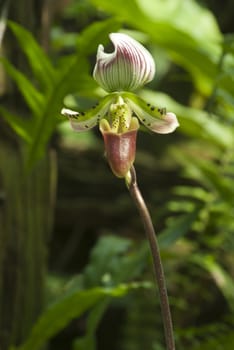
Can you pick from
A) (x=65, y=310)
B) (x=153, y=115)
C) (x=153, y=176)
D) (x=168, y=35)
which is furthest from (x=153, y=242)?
(x=153, y=176)

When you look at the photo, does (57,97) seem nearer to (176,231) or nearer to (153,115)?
(176,231)

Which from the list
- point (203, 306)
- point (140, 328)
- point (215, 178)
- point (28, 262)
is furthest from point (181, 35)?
point (203, 306)

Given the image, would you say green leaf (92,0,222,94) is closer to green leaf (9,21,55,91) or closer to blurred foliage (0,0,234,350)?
blurred foliage (0,0,234,350)

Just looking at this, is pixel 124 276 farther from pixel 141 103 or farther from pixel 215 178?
pixel 141 103

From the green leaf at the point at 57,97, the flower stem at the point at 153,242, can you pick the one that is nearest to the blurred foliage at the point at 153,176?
the green leaf at the point at 57,97

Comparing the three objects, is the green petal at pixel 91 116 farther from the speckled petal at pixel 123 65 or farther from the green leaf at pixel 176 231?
the green leaf at pixel 176 231
